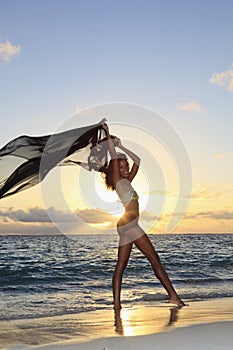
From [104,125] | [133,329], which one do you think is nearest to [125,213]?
[104,125]

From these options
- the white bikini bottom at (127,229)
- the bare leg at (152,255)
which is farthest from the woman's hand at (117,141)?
the bare leg at (152,255)

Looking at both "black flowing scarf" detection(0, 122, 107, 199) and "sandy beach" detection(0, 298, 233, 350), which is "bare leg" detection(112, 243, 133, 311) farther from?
"black flowing scarf" detection(0, 122, 107, 199)

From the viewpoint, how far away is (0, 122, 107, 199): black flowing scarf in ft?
29.2

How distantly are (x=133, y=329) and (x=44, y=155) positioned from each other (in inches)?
Answer: 133

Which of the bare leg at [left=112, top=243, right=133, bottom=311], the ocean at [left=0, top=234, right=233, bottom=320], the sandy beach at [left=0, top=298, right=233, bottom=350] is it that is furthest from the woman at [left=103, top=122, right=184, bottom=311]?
the ocean at [left=0, top=234, right=233, bottom=320]

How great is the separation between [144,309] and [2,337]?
305 centimetres

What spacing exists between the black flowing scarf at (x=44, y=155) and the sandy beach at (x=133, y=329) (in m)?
2.10

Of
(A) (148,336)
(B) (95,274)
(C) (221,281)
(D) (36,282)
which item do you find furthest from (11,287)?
(A) (148,336)

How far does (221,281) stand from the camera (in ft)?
52.9

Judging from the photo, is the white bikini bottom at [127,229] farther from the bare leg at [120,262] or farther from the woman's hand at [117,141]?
the woman's hand at [117,141]

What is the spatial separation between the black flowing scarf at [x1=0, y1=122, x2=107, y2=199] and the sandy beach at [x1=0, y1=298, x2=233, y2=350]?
210 cm

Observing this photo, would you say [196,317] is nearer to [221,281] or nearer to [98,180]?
[98,180]

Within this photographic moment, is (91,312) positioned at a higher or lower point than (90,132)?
lower

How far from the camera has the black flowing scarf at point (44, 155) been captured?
8891 millimetres
